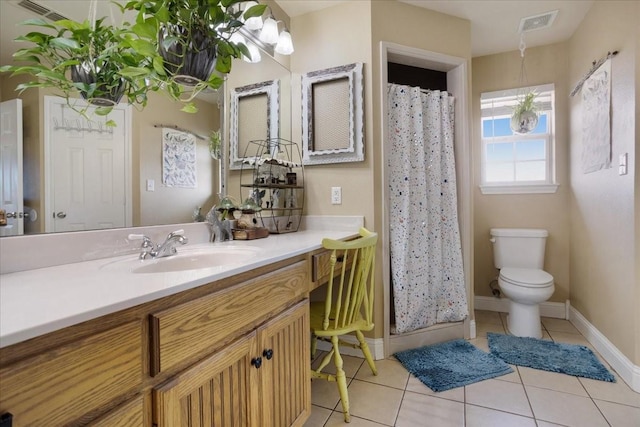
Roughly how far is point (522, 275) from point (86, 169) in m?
2.74

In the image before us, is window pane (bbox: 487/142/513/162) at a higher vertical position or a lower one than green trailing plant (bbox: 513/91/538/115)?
lower

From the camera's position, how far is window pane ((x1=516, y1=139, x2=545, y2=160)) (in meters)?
2.80

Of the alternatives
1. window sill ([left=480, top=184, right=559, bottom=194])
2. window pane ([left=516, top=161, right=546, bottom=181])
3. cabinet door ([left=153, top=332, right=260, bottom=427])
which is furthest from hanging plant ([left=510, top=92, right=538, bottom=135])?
cabinet door ([left=153, top=332, right=260, bottom=427])

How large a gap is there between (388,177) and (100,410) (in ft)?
6.18

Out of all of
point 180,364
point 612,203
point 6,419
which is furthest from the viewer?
point 612,203

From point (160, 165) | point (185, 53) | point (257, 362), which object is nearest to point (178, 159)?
point (160, 165)

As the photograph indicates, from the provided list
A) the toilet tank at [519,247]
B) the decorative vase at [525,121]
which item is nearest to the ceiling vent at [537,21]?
the decorative vase at [525,121]

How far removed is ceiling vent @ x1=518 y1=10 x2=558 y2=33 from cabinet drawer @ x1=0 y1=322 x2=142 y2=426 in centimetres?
309

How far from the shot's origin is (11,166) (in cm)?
89

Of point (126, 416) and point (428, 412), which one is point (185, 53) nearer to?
point (126, 416)

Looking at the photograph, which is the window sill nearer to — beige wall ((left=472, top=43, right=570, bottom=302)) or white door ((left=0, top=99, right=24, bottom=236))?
beige wall ((left=472, top=43, right=570, bottom=302))

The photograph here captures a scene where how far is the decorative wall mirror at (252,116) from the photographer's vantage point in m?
1.87

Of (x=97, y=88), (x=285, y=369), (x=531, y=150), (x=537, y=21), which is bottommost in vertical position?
(x=285, y=369)

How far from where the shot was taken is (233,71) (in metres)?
1.84
